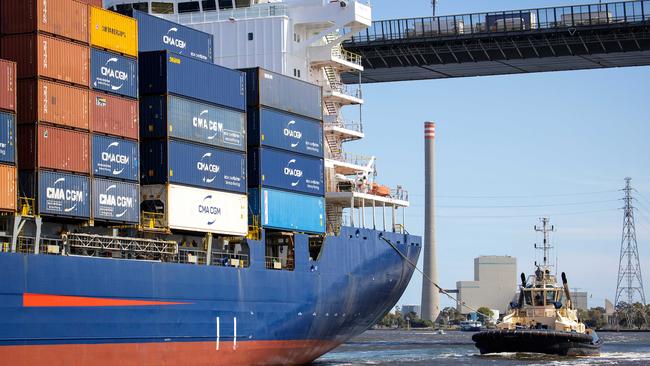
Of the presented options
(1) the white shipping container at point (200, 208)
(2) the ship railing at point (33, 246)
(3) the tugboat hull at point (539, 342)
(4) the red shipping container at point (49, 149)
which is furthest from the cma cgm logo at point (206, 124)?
(3) the tugboat hull at point (539, 342)

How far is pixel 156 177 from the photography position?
36.0 m

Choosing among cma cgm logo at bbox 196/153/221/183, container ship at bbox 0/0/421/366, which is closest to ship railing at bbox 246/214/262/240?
container ship at bbox 0/0/421/366

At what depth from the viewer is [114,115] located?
34219 mm

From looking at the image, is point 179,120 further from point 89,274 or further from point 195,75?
point 89,274

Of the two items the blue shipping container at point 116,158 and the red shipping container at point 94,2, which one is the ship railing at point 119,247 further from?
the red shipping container at point 94,2

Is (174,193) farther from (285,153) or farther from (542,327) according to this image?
(542,327)

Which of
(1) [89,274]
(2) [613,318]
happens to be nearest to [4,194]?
(1) [89,274]

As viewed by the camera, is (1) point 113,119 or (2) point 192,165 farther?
(2) point 192,165

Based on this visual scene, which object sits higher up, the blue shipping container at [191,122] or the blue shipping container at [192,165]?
the blue shipping container at [191,122]

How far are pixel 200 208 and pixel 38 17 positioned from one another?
7.92m

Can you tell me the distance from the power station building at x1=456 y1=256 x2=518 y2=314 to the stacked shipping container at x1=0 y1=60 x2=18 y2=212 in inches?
5323

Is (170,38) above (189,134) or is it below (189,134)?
above

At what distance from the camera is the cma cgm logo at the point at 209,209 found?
37.2m

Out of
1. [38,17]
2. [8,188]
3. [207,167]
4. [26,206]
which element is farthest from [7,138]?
[207,167]
